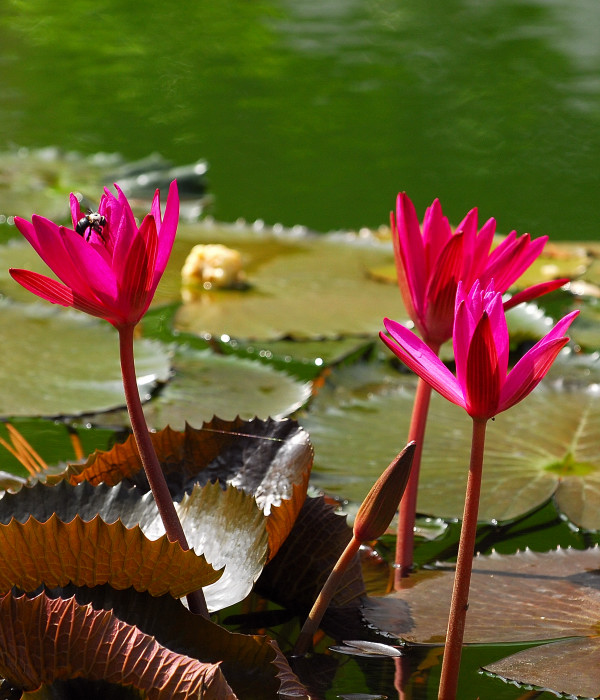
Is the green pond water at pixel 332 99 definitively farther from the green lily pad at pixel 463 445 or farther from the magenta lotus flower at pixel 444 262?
the magenta lotus flower at pixel 444 262

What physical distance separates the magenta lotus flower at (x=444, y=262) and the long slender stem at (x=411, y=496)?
0.13 ft

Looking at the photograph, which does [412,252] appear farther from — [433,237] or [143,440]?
[143,440]

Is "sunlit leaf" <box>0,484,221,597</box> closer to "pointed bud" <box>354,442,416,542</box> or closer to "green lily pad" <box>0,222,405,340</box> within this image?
"pointed bud" <box>354,442,416,542</box>

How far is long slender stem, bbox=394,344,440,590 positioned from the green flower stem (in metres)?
0.16

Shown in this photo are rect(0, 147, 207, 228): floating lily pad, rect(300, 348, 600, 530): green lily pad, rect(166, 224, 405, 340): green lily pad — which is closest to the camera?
rect(300, 348, 600, 530): green lily pad

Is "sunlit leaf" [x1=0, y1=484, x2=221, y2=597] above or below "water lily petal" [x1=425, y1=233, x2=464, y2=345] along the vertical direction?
below

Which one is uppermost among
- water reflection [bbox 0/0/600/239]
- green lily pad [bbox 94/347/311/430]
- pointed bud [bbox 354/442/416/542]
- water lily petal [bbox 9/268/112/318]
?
water lily petal [bbox 9/268/112/318]

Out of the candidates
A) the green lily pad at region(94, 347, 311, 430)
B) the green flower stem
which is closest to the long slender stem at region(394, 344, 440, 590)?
the green flower stem

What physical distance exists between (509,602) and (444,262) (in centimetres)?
32

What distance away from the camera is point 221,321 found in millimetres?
1675

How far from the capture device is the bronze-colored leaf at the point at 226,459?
2.63 feet

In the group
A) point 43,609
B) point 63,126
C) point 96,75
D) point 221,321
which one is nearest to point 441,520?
point 43,609

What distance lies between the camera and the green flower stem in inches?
26.2

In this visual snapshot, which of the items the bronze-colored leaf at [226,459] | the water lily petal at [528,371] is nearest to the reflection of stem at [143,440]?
the bronze-colored leaf at [226,459]
